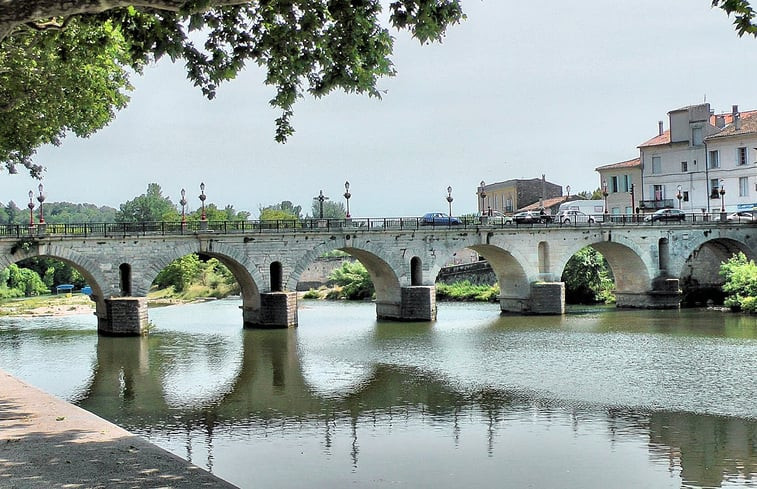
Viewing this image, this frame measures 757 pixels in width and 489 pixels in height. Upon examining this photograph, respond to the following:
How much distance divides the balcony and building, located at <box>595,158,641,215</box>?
1086mm

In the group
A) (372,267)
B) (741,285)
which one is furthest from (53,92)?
(741,285)

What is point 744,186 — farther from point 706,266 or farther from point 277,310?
point 277,310

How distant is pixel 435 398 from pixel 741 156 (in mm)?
47799

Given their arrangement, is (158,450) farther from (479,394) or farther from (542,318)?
(542,318)

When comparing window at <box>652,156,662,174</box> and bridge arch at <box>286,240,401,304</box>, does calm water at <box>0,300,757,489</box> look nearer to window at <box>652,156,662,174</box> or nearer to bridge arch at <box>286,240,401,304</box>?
bridge arch at <box>286,240,401,304</box>

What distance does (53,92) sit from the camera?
25.3 metres

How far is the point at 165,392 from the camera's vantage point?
1079 inches

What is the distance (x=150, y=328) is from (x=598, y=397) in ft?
98.9

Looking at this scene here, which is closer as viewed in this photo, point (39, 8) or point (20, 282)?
point (39, 8)

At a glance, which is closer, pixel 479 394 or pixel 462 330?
pixel 479 394

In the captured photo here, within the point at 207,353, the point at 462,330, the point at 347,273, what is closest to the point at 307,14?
the point at 207,353

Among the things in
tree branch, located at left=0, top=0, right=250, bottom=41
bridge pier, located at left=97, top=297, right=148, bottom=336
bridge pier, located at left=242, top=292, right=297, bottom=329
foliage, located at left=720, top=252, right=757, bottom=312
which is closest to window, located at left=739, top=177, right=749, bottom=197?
foliage, located at left=720, top=252, right=757, bottom=312

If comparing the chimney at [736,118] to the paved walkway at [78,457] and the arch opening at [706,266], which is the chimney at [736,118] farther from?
the paved walkway at [78,457]

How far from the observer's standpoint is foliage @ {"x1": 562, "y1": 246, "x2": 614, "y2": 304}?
199 feet
